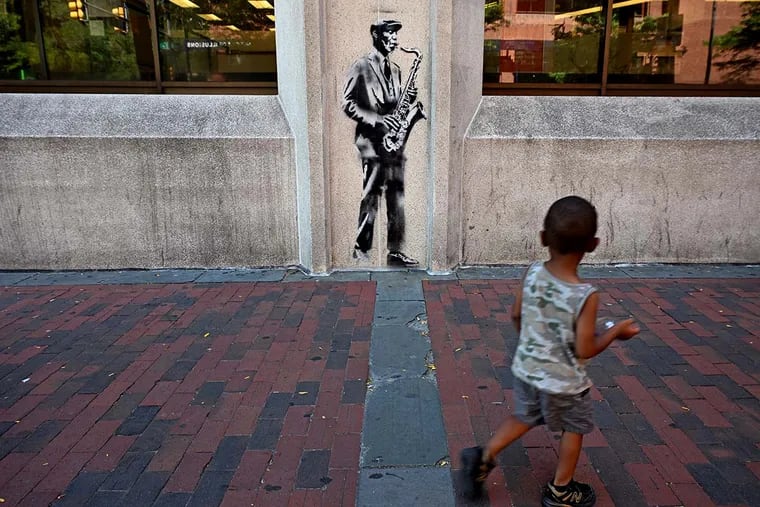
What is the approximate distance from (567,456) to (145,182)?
488 cm

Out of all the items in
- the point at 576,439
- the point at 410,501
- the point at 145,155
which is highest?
the point at 145,155

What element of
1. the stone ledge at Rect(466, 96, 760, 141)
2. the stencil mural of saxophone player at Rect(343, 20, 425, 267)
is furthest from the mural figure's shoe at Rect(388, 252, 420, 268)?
the stone ledge at Rect(466, 96, 760, 141)

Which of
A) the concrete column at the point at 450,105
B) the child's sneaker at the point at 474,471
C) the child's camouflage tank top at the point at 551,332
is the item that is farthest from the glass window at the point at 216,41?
the child's sneaker at the point at 474,471

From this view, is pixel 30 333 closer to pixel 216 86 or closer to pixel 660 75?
pixel 216 86

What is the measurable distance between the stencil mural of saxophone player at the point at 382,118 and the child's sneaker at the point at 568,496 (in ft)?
11.5

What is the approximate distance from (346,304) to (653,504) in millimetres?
2925

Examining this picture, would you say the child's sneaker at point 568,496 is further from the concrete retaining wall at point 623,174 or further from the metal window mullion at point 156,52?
the metal window mullion at point 156,52

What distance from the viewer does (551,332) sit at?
2217mm

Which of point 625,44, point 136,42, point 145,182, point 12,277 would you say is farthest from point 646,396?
point 136,42

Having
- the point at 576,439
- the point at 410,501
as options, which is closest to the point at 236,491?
the point at 410,501

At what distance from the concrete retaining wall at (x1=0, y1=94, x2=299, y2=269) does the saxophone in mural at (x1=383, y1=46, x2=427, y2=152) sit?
1026 millimetres

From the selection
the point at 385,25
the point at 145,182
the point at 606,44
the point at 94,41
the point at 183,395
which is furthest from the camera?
the point at 94,41

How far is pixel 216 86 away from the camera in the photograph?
6.13 m

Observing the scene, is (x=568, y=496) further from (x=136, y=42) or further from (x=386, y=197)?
(x=136, y=42)
